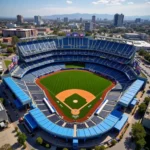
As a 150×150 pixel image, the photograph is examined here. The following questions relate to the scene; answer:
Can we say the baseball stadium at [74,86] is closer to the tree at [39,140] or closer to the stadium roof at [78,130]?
the stadium roof at [78,130]

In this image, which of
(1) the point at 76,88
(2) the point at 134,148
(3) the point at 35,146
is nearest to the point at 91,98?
(1) the point at 76,88

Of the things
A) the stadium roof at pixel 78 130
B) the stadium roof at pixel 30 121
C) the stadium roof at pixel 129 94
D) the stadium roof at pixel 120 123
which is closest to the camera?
the stadium roof at pixel 78 130

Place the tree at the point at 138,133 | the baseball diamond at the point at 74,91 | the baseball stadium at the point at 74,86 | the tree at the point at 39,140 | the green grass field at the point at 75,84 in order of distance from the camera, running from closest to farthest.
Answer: the tree at the point at 39,140 < the tree at the point at 138,133 < the baseball stadium at the point at 74,86 < the baseball diamond at the point at 74,91 < the green grass field at the point at 75,84

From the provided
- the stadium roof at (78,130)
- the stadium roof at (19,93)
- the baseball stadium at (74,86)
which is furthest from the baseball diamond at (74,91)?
the stadium roof at (19,93)

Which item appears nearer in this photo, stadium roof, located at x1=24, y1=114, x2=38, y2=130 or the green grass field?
stadium roof, located at x1=24, y1=114, x2=38, y2=130

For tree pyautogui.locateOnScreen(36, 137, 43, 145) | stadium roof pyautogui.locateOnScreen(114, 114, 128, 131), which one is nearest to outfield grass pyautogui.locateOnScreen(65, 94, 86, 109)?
stadium roof pyautogui.locateOnScreen(114, 114, 128, 131)

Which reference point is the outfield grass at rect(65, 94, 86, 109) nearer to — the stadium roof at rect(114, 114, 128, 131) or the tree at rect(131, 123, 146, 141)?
the stadium roof at rect(114, 114, 128, 131)

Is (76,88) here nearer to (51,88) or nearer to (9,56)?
(51,88)

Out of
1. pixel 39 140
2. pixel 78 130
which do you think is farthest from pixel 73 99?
pixel 39 140
